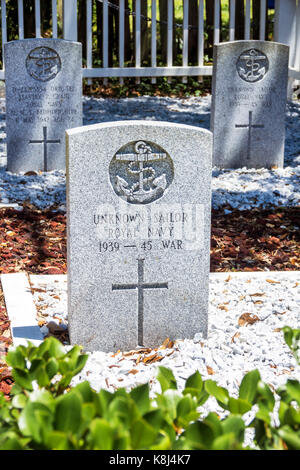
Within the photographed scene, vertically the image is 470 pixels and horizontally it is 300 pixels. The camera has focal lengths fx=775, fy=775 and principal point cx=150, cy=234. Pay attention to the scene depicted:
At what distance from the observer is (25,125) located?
7.72 m

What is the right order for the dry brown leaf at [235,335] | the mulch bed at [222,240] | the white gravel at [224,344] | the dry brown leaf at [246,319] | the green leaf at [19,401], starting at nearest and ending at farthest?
1. the green leaf at [19,401]
2. the white gravel at [224,344]
3. the dry brown leaf at [235,335]
4. the dry brown leaf at [246,319]
5. the mulch bed at [222,240]

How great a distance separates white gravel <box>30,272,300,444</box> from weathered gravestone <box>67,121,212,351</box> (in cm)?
19

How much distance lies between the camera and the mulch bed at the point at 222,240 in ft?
17.9

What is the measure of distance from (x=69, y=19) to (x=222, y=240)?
17.6 feet

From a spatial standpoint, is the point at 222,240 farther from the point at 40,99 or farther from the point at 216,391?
the point at 216,391

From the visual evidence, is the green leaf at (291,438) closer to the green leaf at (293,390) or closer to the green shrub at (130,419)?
the green shrub at (130,419)

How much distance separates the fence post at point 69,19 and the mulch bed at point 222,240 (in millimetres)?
4390

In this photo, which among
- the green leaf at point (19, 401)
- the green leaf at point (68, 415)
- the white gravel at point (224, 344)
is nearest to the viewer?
the green leaf at point (68, 415)

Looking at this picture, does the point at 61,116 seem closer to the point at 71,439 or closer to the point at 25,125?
the point at 25,125

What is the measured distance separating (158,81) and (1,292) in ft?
27.6

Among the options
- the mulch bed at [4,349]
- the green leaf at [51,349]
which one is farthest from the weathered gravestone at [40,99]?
the green leaf at [51,349]

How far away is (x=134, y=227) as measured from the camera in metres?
3.76
